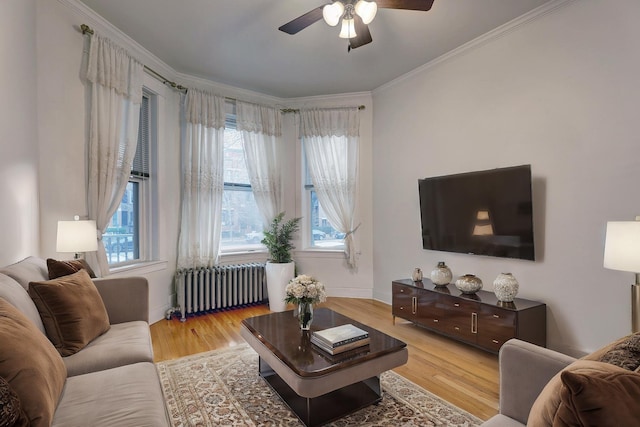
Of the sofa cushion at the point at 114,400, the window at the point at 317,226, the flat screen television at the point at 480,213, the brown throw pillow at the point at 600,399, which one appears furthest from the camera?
the window at the point at 317,226

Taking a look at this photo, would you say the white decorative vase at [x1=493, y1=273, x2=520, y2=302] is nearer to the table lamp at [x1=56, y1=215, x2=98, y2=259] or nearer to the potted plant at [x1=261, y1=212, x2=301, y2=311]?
the potted plant at [x1=261, y1=212, x2=301, y2=311]

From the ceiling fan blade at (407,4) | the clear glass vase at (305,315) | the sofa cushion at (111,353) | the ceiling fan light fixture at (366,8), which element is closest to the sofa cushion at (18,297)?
the sofa cushion at (111,353)

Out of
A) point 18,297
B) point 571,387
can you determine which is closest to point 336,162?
point 18,297

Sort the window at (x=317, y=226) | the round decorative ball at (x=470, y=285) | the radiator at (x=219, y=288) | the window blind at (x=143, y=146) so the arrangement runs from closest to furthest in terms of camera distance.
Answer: the round decorative ball at (x=470, y=285)
the window blind at (x=143, y=146)
the radiator at (x=219, y=288)
the window at (x=317, y=226)

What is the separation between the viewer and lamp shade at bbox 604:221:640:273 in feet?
6.21

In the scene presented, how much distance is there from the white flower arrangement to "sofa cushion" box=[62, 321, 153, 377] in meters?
0.94

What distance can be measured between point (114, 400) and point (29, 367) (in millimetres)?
374

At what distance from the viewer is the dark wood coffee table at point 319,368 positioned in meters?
1.83

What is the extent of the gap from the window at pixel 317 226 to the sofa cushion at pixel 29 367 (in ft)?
13.0

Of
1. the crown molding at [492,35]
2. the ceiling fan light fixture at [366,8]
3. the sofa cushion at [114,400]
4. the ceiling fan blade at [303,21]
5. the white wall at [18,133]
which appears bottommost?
the sofa cushion at [114,400]

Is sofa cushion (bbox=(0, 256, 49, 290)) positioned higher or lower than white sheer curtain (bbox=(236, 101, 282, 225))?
lower

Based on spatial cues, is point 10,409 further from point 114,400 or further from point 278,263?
point 278,263

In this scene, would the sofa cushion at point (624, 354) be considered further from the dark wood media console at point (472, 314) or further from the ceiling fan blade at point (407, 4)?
the ceiling fan blade at point (407, 4)

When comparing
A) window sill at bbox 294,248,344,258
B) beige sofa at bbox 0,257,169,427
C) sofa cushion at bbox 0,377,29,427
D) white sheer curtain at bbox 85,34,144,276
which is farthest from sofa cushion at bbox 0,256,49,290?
→ window sill at bbox 294,248,344,258
